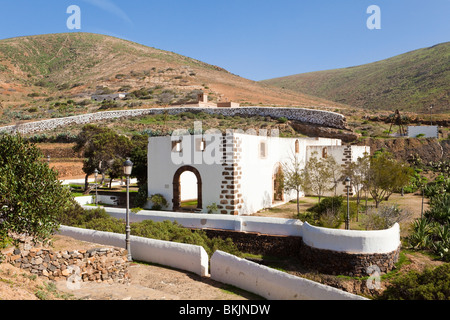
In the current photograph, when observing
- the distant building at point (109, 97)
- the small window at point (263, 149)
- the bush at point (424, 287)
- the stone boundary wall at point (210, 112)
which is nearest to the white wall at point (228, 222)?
the bush at point (424, 287)

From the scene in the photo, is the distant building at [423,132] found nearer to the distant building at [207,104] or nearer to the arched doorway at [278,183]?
the arched doorway at [278,183]

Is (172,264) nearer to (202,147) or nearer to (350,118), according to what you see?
(202,147)

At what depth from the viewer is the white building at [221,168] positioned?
16.3 m

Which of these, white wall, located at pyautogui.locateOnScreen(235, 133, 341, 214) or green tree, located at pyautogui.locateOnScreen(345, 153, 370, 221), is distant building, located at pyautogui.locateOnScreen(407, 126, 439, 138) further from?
white wall, located at pyautogui.locateOnScreen(235, 133, 341, 214)

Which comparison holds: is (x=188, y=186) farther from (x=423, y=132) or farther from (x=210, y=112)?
(x=210, y=112)

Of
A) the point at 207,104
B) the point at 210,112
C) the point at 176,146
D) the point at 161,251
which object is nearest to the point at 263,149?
the point at 176,146

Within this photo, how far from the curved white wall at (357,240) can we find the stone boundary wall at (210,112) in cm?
3189

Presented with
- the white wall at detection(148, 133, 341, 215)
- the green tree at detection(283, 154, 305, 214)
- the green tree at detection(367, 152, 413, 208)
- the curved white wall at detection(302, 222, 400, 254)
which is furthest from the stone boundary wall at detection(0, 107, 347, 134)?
the curved white wall at detection(302, 222, 400, 254)

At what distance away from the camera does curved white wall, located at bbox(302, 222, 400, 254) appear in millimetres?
10969

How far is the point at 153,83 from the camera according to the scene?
70.8m

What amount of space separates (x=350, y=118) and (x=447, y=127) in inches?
425

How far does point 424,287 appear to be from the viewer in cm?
772

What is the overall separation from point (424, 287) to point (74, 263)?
27.7 feet
